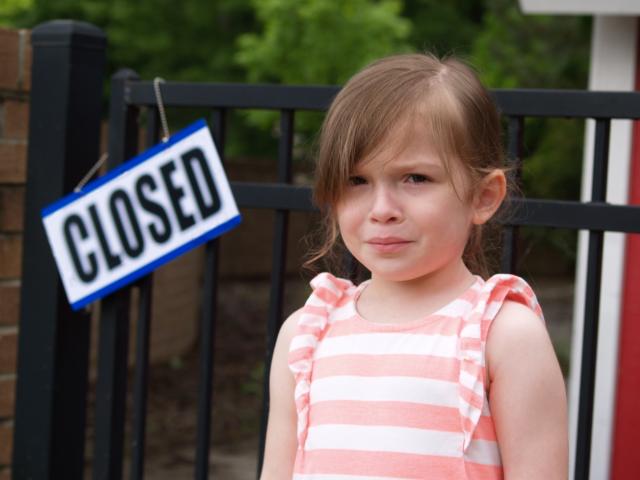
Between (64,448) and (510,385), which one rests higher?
(510,385)

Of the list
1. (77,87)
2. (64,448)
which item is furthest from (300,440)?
(77,87)

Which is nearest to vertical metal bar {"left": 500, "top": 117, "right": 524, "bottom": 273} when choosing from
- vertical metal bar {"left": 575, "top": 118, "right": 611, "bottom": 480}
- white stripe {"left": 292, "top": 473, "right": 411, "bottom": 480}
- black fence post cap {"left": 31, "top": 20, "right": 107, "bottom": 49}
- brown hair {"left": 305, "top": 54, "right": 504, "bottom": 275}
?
vertical metal bar {"left": 575, "top": 118, "right": 611, "bottom": 480}

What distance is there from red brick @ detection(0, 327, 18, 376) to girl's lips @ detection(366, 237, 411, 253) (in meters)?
1.49

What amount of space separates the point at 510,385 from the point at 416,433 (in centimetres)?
17

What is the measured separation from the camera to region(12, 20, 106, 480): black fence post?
8.51 feet

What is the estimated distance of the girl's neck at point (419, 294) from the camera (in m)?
1.77

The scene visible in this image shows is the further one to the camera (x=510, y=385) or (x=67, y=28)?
(x=67, y=28)

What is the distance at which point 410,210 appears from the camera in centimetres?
170

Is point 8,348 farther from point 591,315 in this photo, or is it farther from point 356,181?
point 591,315

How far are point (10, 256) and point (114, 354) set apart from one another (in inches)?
20.0

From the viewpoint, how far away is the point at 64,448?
2.63 m

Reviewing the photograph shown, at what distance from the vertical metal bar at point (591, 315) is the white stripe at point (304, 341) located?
525 millimetres

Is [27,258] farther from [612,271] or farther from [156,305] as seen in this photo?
[156,305]

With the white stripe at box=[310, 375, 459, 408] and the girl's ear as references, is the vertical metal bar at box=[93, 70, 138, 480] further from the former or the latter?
the girl's ear
